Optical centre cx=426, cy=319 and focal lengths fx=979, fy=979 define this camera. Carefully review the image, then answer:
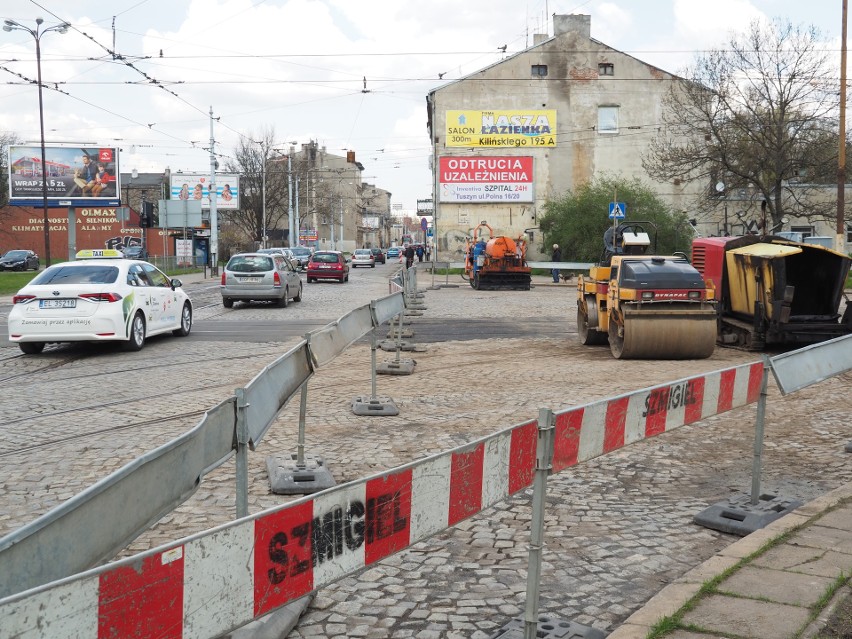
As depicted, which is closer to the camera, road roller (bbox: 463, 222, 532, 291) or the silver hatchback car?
the silver hatchback car

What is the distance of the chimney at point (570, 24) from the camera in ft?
178

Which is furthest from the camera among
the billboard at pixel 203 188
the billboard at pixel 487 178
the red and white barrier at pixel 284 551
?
the billboard at pixel 203 188

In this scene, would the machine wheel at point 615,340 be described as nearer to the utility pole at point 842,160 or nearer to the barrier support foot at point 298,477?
the barrier support foot at point 298,477

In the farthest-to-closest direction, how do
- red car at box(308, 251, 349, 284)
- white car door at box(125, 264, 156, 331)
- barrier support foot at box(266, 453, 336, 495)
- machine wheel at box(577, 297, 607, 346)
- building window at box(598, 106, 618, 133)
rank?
1. building window at box(598, 106, 618, 133)
2. red car at box(308, 251, 349, 284)
3. machine wheel at box(577, 297, 607, 346)
4. white car door at box(125, 264, 156, 331)
5. barrier support foot at box(266, 453, 336, 495)

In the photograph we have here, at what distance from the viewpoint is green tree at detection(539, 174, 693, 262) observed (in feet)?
149

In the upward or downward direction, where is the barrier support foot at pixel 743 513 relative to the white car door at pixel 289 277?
downward

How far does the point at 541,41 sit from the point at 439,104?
869 cm

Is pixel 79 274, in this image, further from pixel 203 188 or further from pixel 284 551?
pixel 203 188

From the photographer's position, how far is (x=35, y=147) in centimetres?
4978

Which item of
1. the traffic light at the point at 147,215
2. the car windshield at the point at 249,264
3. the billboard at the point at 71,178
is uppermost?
the billboard at the point at 71,178

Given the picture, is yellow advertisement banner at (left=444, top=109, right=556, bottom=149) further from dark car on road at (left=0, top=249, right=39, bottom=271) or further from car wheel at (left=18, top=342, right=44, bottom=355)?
car wheel at (left=18, top=342, right=44, bottom=355)

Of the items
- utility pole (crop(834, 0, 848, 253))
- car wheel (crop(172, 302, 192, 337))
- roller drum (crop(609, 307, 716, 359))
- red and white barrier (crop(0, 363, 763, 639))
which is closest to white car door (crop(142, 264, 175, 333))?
car wheel (crop(172, 302, 192, 337))

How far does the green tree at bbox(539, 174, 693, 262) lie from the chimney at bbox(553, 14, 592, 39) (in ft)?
36.2

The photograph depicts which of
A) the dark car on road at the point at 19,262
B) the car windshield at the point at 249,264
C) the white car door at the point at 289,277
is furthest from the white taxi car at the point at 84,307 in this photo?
the dark car on road at the point at 19,262
